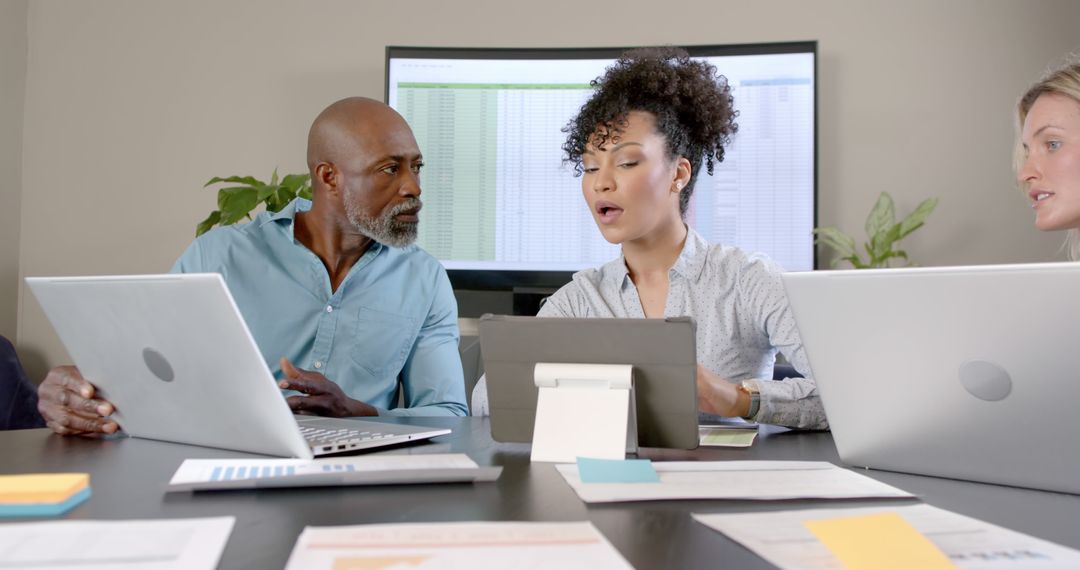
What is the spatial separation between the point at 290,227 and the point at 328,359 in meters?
0.36

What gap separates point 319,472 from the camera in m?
0.89

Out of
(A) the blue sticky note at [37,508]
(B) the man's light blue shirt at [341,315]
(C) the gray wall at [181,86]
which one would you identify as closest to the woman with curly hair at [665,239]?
(B) the man's light blue shirt at [341,315]

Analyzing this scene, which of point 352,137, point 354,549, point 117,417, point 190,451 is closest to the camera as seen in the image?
point 354,549

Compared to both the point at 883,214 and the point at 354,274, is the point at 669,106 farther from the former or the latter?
the point at 883,214

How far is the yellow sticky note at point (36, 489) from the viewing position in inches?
30.1

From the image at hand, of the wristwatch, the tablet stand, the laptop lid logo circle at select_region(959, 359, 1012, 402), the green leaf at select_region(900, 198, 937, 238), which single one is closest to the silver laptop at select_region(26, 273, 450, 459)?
the tablet stand

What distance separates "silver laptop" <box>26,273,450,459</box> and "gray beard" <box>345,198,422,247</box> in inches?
39.7

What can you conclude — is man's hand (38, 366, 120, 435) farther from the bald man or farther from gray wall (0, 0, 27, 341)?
gray wall (0, 0, 27, 341)

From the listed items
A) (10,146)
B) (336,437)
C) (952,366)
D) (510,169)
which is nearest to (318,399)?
(336,437)

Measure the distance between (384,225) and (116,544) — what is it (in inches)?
63.8

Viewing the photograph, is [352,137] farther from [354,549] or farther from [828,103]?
[354,549]

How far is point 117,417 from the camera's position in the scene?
4.10 feet

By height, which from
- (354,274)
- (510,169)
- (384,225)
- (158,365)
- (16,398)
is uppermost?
(510,169)

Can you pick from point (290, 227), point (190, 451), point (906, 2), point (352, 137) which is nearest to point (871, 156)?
point (906, 2)
